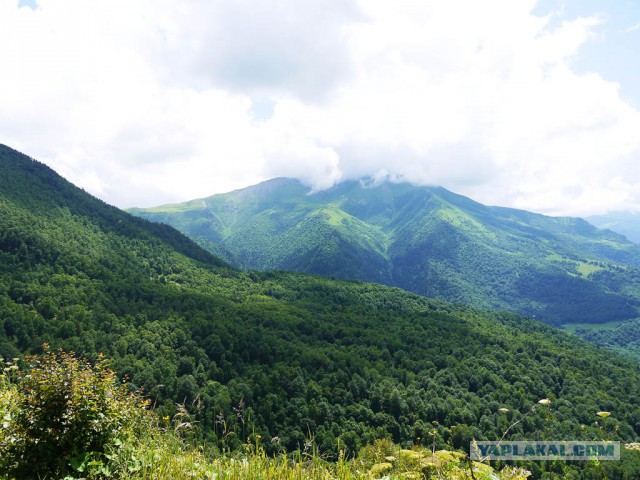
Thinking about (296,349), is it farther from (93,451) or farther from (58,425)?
(58,425)

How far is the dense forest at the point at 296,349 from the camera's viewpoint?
72.1 metres

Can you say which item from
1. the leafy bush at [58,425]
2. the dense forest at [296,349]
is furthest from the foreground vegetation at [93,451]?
the dense forest at [296,349]

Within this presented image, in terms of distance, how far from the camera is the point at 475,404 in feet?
283

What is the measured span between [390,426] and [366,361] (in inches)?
1071

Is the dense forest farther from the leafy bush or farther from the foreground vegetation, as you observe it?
the leafy bush

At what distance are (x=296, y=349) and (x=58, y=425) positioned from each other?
96904 mm

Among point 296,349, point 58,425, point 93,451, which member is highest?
point 58,425

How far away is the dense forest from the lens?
237 feet

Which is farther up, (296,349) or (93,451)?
(93,451)

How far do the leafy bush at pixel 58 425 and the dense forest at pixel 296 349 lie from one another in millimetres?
40161

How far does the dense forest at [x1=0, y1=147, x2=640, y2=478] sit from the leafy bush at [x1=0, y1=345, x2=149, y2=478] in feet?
132

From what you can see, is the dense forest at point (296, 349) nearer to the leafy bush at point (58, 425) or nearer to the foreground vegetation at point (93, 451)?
the foreground vegetation at point (93, 451)

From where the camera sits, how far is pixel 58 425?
5965 mm

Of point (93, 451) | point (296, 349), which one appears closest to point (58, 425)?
point (93, 451)
